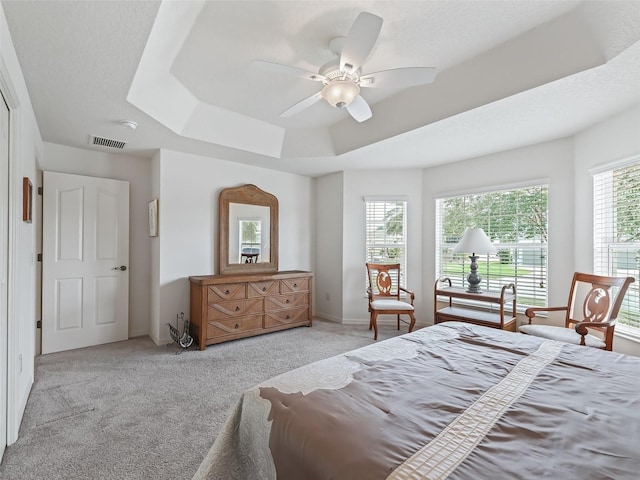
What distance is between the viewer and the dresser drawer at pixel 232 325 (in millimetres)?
3669

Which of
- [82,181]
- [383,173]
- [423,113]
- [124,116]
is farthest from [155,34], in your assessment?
[383,173]

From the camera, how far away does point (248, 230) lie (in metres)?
4.52

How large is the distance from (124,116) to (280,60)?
154 cm

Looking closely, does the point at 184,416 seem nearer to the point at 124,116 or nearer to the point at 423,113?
the point at 124,116

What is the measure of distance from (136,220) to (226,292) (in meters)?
1.61

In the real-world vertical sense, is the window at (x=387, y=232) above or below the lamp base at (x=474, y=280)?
above

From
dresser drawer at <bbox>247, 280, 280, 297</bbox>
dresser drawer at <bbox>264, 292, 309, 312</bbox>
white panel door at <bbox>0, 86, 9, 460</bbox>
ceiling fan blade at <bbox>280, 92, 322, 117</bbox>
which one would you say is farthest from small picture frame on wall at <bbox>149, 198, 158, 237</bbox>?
ceiling fan blade at <bbox>280, 92, 322, 117</bbox>

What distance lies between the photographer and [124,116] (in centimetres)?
287

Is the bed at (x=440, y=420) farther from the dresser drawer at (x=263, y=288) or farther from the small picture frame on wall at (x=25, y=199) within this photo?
the dresser drawer at (x=263, y=288)

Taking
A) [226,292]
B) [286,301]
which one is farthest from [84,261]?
[286,301]

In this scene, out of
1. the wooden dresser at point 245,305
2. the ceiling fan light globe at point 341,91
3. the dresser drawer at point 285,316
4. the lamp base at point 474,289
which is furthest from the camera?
the dresser drawer at point 285,316

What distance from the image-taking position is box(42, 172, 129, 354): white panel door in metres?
3.50

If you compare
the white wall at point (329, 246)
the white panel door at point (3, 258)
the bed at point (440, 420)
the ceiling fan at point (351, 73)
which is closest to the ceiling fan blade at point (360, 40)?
the ceiling fan at point (351, 73)

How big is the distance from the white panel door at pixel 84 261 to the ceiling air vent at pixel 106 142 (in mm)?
444
